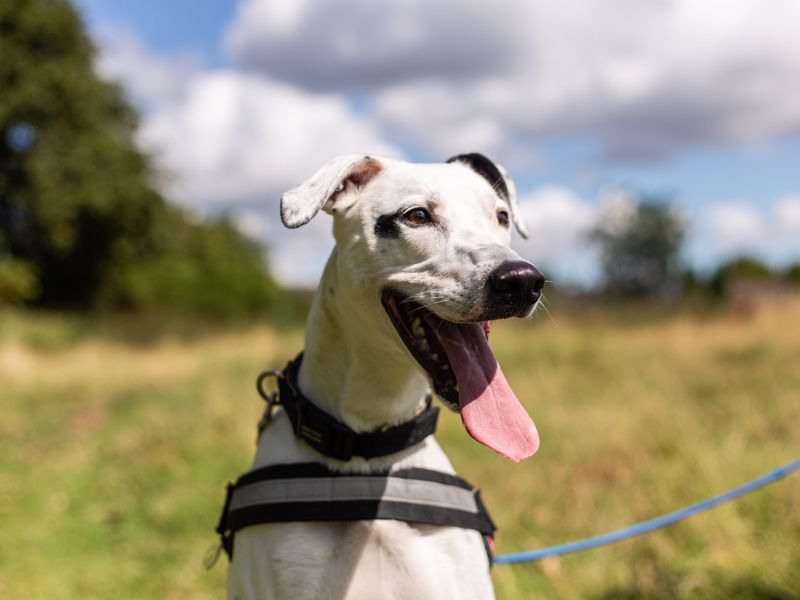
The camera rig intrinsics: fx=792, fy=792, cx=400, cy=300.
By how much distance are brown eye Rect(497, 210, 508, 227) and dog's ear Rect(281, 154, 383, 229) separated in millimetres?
455

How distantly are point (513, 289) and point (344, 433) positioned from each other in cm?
70

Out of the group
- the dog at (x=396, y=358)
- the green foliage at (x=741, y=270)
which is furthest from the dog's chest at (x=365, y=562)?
the green foliage at (x=741, y=270)

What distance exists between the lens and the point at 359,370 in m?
2.53

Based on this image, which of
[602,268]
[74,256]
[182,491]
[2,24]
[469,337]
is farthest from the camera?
[602,268]

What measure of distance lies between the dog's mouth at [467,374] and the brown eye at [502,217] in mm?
501

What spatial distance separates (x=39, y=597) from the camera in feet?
17.4

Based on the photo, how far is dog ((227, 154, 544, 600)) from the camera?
91.7 inches

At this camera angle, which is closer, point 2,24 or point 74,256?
point 2,24

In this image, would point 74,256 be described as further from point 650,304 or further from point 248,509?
point 248,509

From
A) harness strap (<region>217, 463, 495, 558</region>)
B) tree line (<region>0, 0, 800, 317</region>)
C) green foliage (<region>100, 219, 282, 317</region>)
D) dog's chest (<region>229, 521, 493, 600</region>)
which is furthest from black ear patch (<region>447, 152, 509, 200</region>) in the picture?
green foliage (<region>100, 219, 282, 317</region>)

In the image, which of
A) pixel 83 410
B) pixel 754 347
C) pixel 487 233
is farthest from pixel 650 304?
pixel 487 233

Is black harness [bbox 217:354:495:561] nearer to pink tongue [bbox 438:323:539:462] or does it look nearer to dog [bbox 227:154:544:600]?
dog [bbox 227:154:544:600]

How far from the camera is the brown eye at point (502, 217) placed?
2817 millimetres

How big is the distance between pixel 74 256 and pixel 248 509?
26008 millimetres
